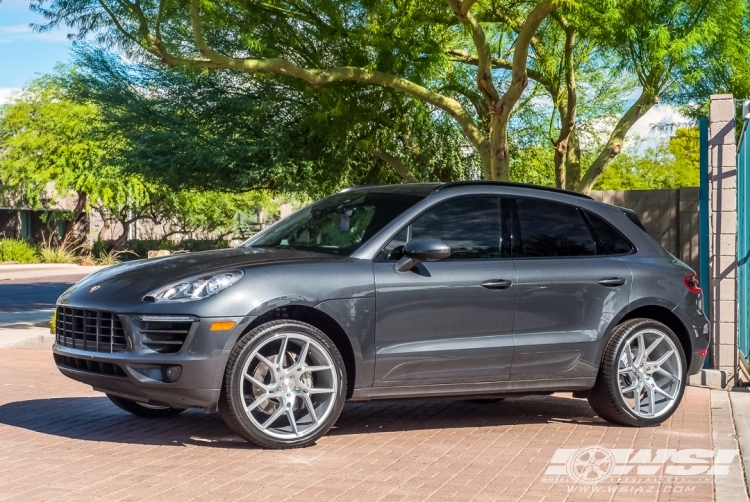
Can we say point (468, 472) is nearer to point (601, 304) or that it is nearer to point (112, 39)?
point (601, 304)

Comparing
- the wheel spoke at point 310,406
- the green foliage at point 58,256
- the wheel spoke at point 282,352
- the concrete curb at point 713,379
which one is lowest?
the green foliage at point 58,256

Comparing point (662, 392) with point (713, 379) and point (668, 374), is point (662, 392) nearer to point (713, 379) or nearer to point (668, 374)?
point (668, 374)

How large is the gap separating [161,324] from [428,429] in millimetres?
2269

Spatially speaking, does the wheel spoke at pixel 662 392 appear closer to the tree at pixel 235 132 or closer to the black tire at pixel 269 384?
the black tire at pixel 269 384

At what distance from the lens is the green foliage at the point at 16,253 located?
138ft

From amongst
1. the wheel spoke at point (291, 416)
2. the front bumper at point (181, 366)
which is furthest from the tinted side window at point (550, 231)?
the front bumper at point (181, 366)

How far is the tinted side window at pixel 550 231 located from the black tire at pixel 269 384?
1742 millimetres

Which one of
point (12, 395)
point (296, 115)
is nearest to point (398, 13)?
point (296, 115)

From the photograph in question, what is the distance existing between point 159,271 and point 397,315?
160cm

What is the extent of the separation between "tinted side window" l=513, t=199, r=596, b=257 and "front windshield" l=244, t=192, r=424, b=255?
2.83 ft

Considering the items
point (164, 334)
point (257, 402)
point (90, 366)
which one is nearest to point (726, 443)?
point (257, 402)

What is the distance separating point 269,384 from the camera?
697 centimetres

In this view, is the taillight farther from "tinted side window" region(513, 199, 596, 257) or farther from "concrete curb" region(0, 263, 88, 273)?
"concrete curb" region(0, 263, 88, 273)

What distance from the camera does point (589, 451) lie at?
721 cm
